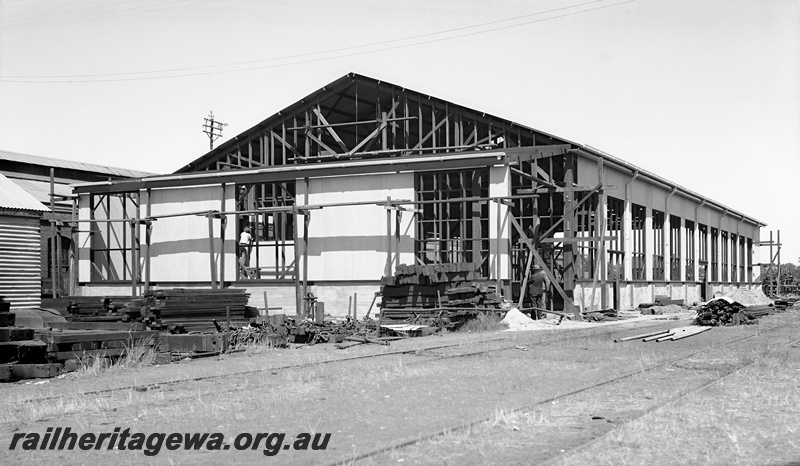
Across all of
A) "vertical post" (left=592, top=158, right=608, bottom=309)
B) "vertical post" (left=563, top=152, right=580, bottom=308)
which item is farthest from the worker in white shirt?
"vertical post" (left=592, top=158, right=608, bottom=309)

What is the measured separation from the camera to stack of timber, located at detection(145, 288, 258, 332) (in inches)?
699

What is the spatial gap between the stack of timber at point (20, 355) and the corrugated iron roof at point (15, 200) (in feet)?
51.3

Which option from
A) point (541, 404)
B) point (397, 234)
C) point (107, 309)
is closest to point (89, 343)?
point (107, 309)

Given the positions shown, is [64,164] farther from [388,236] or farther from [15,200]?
[388,236]

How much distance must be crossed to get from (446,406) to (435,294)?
45.2ft

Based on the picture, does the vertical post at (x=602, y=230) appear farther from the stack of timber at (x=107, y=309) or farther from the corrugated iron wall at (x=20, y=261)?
the corrugated iron wall at (x=20, y=261)

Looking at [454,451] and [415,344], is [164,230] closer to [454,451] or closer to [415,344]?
[415,344]

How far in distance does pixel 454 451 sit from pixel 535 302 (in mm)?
21183

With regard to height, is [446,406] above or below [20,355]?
below

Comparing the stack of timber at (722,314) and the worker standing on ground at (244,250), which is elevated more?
the worker standing on ground at (244,250)

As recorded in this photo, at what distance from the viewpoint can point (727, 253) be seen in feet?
169

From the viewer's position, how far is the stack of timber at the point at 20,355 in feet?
40.3

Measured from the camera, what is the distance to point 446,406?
30.5 ft

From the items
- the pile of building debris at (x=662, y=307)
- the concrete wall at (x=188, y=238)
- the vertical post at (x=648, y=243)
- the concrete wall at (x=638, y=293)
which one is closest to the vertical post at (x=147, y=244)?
the concrete wall at (x=188, y=238)
